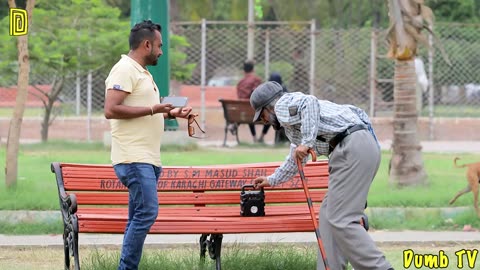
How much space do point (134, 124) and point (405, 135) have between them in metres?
5.50

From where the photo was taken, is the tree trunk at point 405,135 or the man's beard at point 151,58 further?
the tree trunk at point 405,135

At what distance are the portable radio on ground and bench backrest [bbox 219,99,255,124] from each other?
9.85 m

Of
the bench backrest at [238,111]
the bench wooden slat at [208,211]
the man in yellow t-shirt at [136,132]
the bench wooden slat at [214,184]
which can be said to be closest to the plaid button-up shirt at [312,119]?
the man in yellow t-shirt at [136,132]

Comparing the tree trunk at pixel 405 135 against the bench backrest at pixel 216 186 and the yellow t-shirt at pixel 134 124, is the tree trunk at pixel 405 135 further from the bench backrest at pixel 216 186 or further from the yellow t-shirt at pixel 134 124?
the yellow t-shirt at pixel 134 124

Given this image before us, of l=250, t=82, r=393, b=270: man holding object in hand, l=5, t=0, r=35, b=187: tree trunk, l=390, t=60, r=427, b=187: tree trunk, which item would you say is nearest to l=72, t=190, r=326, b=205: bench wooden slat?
l=250, t=82, r=393, b=270: man holding object in hand

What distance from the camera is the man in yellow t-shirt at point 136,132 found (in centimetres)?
698

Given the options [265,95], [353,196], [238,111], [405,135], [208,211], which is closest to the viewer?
[353,196]

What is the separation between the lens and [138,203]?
7.05 metres

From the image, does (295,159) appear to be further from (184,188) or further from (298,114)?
(184,188)

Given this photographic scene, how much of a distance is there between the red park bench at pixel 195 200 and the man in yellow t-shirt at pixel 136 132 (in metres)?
0.44

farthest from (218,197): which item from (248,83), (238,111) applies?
(248,83)

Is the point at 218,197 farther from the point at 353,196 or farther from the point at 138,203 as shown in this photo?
the point at 353,196

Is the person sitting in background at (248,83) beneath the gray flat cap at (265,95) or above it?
beneath

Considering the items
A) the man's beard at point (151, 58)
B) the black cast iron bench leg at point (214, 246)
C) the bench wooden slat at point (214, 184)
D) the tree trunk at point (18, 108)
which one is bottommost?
the black cast iron bench leg at point (214, 246)
